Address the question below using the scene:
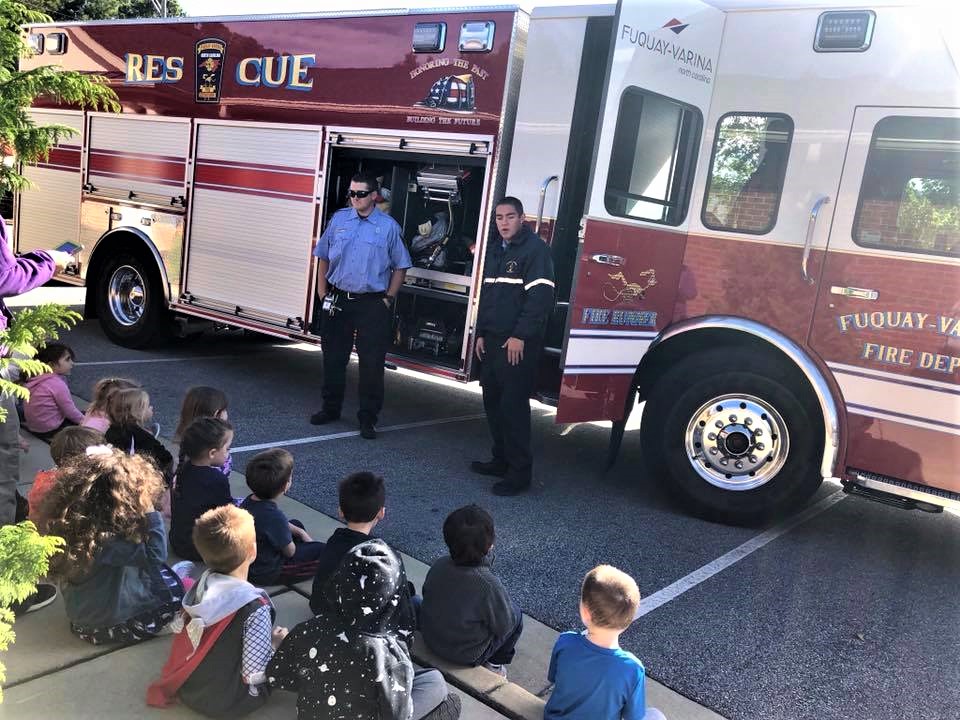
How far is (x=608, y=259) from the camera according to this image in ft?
15.8

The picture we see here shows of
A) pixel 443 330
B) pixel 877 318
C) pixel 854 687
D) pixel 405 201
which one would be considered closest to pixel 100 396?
pixel 443 330

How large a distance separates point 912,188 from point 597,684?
11.0 feet

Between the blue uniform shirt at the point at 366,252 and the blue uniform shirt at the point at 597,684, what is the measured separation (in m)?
3.83

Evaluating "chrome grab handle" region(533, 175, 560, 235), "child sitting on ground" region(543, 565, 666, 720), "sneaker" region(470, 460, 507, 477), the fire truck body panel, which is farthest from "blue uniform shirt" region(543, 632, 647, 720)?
"chrome grab handle" region(533, 175, 560, 235)

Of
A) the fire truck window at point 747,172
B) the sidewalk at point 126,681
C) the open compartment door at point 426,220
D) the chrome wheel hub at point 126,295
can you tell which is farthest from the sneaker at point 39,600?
the chrome wheel hub at point 126,295

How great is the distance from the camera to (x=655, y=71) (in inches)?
186

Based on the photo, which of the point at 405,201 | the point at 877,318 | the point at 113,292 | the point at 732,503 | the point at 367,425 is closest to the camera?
the point at 877,318

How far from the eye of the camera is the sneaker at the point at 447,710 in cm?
257

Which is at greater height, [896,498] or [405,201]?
[405,201]

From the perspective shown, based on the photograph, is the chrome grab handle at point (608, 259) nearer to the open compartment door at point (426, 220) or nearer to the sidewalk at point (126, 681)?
the open compartment door at point (426, 220)

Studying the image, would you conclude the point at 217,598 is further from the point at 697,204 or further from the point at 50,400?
the point at 697,204

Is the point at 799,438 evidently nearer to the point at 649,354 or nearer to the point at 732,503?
the point at 732,503

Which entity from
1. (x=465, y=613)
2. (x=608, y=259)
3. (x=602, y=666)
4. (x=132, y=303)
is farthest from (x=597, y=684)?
(x=132, y=303)

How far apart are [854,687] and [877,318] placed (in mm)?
2052
